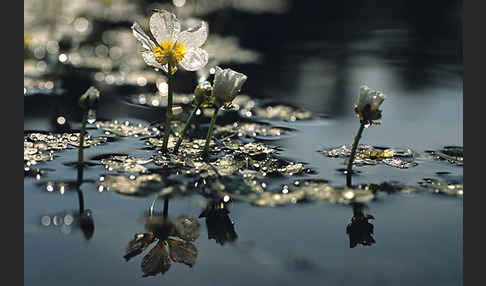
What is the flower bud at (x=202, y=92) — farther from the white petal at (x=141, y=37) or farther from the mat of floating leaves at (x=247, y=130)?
the mat of floating leaves at (x=247, y=130)

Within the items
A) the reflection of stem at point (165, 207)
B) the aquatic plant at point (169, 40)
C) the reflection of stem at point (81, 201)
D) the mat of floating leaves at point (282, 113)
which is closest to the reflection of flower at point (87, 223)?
the reflection of stem at point (81, 201)

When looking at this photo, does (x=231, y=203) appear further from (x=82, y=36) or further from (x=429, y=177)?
(x=82, y=36)

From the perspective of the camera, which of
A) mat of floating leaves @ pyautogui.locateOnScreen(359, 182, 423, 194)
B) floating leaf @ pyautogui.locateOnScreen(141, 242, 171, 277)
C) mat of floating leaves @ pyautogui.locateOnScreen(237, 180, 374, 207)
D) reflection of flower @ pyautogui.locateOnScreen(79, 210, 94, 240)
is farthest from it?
mat of floating leaves @ pyautogui.locateOnScreen(359, 182, 423, 194)

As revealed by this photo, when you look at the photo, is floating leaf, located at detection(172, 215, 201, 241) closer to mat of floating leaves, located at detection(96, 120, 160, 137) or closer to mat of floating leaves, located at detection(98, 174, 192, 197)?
mat of floating leaves, located at detection(98, 174, 192, 197)

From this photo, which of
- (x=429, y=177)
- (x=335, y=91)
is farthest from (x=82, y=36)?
(x=429, y=177)

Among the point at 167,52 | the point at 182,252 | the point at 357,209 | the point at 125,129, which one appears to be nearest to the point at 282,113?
the point at 125,129

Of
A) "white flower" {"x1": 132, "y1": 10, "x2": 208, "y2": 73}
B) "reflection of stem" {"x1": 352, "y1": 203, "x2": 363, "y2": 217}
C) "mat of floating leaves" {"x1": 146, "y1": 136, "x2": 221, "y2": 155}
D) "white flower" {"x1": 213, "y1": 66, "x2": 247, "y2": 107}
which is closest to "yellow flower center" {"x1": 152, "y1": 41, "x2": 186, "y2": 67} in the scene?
"white flower" {"x1": 132, "y1": 10, "x2": 208, "y2": 73}
